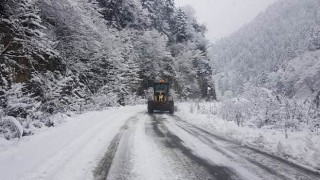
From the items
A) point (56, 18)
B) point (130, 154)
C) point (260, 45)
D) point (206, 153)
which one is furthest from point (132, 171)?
point (260, 45)

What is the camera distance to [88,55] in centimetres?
2388

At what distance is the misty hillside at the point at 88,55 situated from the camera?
12570 mm

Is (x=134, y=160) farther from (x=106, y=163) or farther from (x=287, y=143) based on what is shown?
(x=287, y=143)

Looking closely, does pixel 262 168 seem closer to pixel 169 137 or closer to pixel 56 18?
pixel 169 137

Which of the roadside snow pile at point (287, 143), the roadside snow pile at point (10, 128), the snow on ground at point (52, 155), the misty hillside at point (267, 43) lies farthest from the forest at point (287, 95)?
the roadside snow pile at point (10, 128)

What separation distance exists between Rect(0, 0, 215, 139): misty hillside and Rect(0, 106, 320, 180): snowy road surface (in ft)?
6.79

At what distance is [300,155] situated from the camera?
23.4 feet

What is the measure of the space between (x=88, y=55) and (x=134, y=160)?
728 inches

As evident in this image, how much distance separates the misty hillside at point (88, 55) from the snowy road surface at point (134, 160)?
207 cm

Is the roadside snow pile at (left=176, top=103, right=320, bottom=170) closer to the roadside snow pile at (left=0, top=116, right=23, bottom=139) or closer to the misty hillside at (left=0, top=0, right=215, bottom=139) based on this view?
the roadside snow pile at (left=0, top=116, right=23, bottom=139)

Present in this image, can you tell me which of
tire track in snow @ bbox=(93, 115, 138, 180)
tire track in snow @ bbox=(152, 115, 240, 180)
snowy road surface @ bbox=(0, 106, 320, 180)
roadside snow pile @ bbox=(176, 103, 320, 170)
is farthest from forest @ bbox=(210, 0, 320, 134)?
tire track in snow @ bbox=(93, 115, 138, 180)

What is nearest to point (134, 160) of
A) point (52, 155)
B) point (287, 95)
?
point (52, 155)

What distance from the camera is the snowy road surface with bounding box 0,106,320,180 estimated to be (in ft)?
17.8

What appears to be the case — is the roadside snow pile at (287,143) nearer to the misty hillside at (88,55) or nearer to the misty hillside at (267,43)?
the misty hillside at (88,55)
